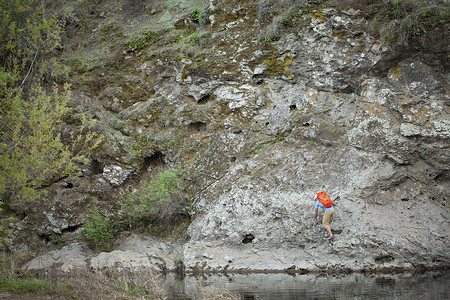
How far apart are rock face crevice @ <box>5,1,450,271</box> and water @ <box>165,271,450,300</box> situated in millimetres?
1422

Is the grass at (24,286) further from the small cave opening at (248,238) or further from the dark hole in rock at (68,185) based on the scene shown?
the dark hole in rock at (68,185)

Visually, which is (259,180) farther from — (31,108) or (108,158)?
(31,108)

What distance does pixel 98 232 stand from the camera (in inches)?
596

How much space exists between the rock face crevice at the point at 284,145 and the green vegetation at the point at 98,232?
809mm

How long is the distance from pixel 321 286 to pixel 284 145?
7.05 meters

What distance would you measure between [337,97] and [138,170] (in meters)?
9.64

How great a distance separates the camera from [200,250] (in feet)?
45.8

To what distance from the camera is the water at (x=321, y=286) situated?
7.83 meters

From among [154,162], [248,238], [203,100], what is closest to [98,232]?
[154,162]

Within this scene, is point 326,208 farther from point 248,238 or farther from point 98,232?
point 98,232

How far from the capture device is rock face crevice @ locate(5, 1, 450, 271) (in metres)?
12.6

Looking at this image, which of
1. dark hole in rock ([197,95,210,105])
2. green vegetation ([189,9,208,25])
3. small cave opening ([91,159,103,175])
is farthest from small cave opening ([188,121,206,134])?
green vegetation ([189,9,208,25])

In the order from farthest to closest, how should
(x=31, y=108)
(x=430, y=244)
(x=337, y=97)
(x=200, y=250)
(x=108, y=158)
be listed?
(x=108, y=158)
(x=337, y=97)
(x=200, y=250)
(x=430, y=244)
(x=31, y=108)

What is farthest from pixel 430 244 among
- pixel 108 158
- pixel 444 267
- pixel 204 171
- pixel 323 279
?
pixel 108 158
